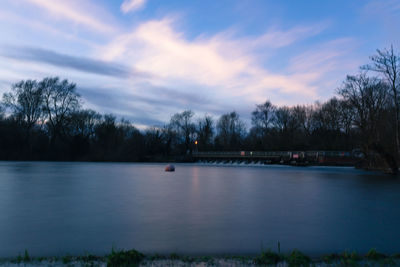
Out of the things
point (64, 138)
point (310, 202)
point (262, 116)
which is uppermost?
point (262, 116)

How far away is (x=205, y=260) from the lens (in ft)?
13.5

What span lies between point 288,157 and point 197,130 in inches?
1337

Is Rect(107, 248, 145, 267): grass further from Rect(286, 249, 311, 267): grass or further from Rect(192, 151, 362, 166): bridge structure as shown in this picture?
Rect(192, 151, 362, 166): bridge structure

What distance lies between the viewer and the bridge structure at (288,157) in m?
46.2

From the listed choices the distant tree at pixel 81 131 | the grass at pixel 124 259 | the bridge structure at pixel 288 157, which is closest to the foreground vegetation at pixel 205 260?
the grass at pixel 124 259

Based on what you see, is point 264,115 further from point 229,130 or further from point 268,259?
point 268,259

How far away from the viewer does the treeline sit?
2931 centimetres

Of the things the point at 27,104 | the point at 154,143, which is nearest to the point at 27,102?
the point at 27,104

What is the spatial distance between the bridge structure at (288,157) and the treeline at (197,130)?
2416mm

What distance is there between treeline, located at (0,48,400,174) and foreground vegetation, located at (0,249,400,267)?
25.6 m

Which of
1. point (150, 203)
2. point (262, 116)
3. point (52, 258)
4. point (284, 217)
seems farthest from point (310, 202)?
point (262, 116)

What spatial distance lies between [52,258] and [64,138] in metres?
62.9

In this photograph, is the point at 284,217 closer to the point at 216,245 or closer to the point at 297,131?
the point at 216,245

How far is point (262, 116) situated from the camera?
76688 millimetres
